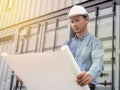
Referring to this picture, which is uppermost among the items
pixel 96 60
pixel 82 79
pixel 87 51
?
pixel 87 51

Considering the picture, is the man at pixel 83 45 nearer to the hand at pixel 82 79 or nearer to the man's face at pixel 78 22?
the man's face at pixel 78 22

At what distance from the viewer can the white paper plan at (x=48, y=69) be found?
1.48 m

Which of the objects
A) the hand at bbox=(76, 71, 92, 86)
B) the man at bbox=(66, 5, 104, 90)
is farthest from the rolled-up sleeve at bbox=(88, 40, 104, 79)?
the hand at bbox=(76, 71, 92, 86)

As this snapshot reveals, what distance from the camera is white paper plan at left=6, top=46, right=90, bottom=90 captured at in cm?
148

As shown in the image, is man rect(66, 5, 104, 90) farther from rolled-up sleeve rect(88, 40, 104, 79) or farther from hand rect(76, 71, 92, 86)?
hand rect(76, 71, 92, 86)

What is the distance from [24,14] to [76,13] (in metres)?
3.88

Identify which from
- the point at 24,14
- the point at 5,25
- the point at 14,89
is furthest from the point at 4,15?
the point at 14,89

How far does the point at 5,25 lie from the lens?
6418 mm

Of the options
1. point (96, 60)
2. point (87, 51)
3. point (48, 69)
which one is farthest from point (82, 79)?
point (87, 51)

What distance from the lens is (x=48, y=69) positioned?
5.47 ft

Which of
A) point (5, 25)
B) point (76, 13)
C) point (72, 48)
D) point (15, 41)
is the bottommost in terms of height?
point (72, 48)

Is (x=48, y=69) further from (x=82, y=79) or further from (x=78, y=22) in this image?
(x=78, y=22)

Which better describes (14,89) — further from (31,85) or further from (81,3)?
(31,85)

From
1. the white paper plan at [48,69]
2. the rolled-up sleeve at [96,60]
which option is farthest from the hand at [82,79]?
the rolled-up sleeve at [96,60]
